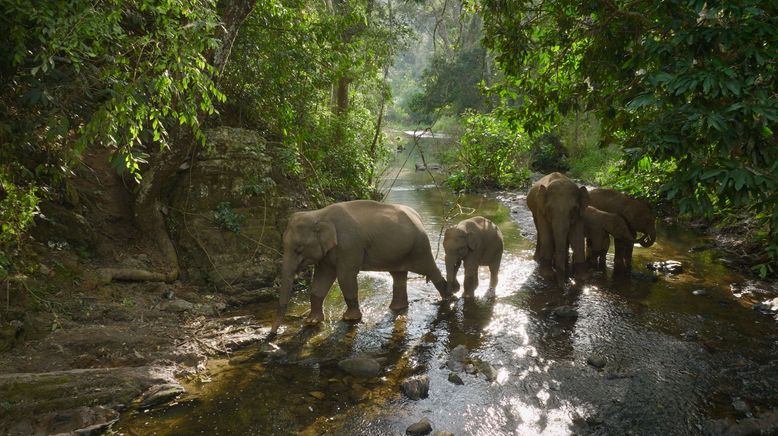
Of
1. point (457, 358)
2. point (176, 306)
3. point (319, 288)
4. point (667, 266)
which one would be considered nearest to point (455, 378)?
point (457, 358)

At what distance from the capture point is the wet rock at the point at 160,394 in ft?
17.4

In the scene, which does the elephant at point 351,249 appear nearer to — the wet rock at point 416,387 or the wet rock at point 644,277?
the wet rock at point 416,387

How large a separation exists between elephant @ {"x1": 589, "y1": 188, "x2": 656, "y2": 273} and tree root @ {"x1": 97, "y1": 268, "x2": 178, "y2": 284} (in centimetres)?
832

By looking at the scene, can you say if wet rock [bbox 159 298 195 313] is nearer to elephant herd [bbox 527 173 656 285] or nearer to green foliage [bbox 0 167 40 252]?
green foliage [bbox 0 167 40 252]

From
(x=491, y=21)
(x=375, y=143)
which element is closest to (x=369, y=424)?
(x=491, y=21)

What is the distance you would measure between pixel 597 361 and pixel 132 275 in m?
6.76

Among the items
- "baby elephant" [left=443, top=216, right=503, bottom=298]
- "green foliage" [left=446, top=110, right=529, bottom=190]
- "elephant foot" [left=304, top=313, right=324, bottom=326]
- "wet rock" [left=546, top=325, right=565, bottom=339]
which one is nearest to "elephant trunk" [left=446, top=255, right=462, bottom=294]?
"baby elephant" [left=443, top=216, right=503, bottom=298]

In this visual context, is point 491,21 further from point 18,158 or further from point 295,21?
point 18,158

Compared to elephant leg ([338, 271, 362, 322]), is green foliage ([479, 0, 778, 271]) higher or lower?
higher

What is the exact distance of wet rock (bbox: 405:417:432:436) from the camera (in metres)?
4.95

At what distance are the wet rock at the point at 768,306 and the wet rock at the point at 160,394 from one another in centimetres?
840

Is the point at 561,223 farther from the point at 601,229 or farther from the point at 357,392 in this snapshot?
the point at 357,392

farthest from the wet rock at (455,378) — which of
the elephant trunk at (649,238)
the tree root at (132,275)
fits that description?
the elephant trunk at (649,238)

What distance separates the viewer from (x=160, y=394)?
540 cm
